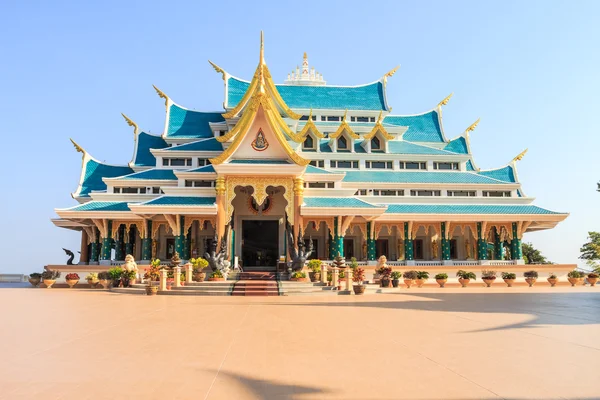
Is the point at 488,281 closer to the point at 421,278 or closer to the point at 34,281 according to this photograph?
the point at 421,278

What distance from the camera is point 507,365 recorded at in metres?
5.48

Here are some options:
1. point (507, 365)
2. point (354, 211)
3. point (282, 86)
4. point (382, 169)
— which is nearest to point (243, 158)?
point (354, 211)

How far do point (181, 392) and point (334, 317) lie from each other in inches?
260

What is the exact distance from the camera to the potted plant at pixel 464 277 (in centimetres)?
2490

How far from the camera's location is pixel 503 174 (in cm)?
3209

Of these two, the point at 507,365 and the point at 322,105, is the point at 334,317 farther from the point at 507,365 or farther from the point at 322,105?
the point at 322,105

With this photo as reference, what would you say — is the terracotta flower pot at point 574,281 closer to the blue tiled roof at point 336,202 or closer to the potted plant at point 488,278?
the potted plant at point 488,278

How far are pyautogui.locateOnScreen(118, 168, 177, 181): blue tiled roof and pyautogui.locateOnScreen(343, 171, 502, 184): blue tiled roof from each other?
10.8 m

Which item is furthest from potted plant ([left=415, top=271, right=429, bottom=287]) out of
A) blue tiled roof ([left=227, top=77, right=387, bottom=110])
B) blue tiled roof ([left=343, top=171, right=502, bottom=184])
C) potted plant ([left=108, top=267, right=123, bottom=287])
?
potted plant ([left=108, top=267, right=123, bottom=287])

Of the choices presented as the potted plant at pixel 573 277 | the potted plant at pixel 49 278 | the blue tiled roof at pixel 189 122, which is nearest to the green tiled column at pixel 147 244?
the potted plant at pixel 49 278

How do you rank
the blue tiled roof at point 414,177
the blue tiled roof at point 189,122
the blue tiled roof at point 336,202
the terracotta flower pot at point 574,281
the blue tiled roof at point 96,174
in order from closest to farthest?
the blue tiled roof at point 336,202
the terracotta flower pot at point 574,281
the blue tiled roof at point 414,177
the blue tiled roof at point 96,174
the blue tiled roof at point 189,122

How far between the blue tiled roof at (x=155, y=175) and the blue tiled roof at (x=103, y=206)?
176 centimetres

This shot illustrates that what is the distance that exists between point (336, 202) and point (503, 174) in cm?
1397

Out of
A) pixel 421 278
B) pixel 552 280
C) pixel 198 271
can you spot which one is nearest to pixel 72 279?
pixel 198 271
